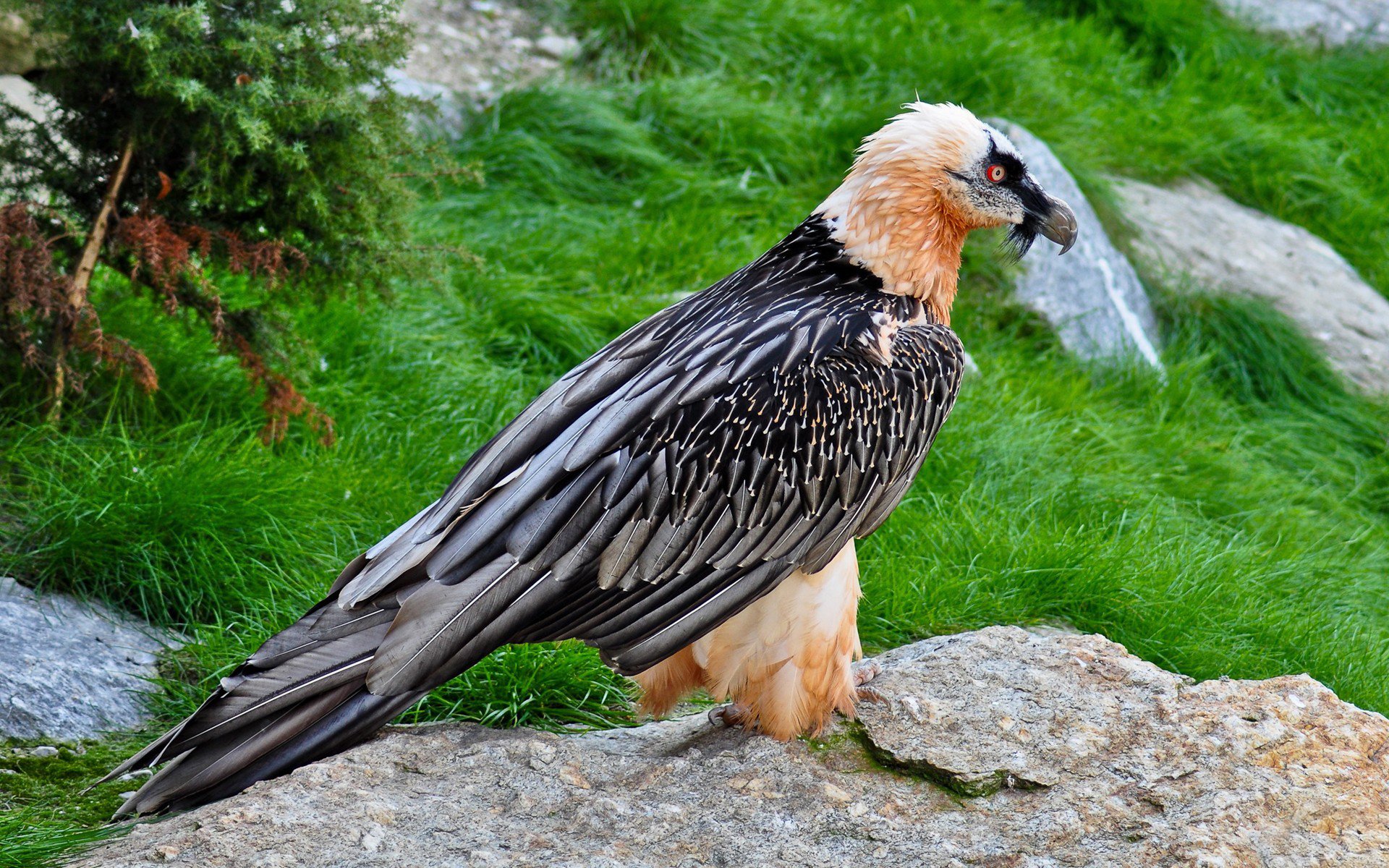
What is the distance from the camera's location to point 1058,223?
14.4 feet

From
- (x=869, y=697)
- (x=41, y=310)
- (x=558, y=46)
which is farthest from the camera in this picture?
(x=558, y=46)

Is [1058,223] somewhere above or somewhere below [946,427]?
above

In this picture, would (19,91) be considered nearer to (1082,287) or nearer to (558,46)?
(558,46)

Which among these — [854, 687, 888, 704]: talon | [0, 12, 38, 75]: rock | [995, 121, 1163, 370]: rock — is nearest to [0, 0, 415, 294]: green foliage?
[0, 12, 38, 75]: rock

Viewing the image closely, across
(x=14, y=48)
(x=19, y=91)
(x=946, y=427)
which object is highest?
(x=14, y=48)

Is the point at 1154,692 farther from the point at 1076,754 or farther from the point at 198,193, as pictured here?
the point at 198,193

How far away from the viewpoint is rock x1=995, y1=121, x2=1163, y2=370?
7984 millimetres

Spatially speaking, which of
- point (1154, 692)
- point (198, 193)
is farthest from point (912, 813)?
point (198, 193)

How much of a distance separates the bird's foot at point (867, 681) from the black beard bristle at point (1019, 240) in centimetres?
140

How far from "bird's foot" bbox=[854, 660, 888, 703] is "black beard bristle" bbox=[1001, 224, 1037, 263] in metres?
1.40

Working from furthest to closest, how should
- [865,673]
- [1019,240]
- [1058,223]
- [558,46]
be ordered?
1. [558,46]
2. [1019,240]
3. [1058,223]
4. [865,673]

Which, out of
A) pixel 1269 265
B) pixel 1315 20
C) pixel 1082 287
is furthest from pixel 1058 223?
pixel 1315 20

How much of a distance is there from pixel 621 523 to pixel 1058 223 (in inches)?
70.0

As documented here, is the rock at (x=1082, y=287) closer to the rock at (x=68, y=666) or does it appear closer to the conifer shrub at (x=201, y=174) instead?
the conifer shrub at (x=201, y=174)
